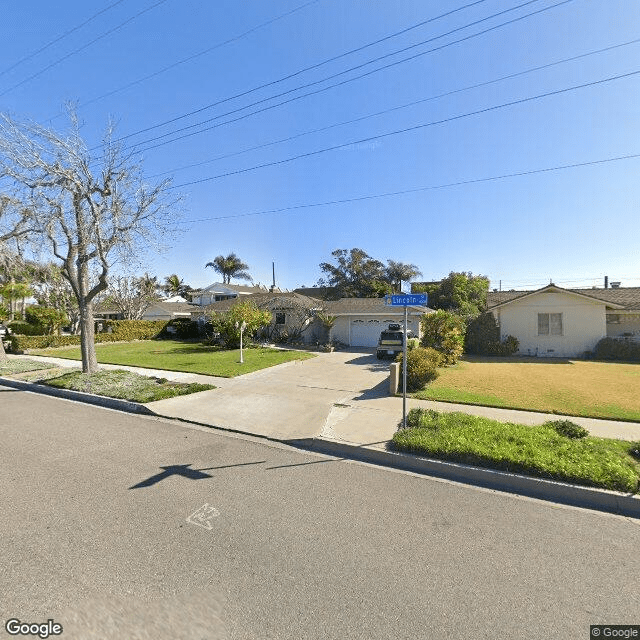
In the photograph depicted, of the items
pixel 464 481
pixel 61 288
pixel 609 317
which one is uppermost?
pixel 61 288

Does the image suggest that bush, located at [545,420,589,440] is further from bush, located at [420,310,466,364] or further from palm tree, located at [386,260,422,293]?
palm tree, located at [386,260,422,293]

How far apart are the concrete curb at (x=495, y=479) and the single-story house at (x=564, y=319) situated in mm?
16096

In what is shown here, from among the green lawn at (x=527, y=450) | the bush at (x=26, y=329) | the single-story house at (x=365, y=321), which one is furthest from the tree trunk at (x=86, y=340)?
the bush at (x=26, y=329)

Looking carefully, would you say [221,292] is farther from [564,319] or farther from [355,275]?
[564,319]

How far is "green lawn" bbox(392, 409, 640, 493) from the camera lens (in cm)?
478

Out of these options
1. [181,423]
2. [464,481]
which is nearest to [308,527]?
[464,481]

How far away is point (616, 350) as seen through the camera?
17.3 m

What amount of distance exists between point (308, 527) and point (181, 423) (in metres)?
5.14

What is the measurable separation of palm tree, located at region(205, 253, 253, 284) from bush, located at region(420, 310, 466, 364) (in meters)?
45.8

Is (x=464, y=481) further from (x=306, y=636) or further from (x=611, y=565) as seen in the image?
(x=306, y=636)

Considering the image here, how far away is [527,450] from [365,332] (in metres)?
19.4

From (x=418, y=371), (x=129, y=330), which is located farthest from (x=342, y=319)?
(x=129, y=330)

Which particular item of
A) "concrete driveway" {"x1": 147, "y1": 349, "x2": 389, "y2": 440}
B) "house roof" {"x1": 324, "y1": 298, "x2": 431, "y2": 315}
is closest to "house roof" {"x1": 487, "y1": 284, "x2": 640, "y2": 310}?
"house roof" {"x1": 324, "y1": 298, "x2": 431, "y2": 315}

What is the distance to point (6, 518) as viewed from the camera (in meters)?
3.99
